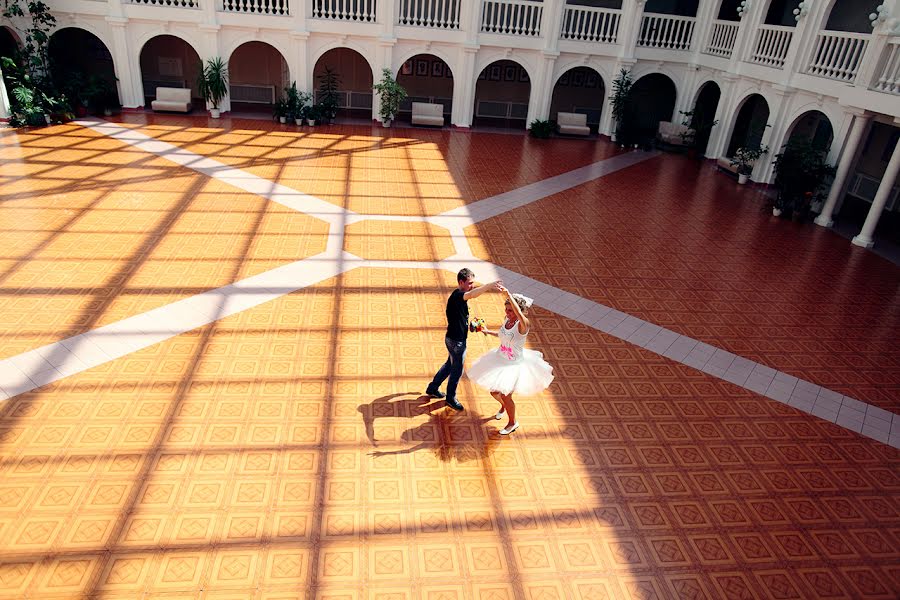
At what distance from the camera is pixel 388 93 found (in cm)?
2178

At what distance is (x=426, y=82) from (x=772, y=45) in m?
12.8

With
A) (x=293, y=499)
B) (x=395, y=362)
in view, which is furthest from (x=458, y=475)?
(x=395, y=362)

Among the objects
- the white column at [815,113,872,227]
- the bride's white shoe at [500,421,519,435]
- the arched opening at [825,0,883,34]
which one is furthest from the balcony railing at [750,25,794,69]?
the bride's white shoe at [500,421,519,435]

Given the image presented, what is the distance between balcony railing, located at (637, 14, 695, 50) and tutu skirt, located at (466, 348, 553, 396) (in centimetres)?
1982

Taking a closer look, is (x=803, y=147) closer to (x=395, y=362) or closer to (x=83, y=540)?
(x=395, y=362)

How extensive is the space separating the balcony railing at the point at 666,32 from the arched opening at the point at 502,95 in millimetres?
4889

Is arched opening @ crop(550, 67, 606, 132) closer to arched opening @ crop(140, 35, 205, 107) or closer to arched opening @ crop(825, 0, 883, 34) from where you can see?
arched opening @ crop(825, 0, 883, 34)

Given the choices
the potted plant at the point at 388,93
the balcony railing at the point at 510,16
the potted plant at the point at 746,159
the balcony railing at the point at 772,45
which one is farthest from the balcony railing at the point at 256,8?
the potted plant at the point at 746,159

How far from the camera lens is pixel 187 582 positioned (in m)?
5.22

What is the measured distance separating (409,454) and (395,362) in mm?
1878

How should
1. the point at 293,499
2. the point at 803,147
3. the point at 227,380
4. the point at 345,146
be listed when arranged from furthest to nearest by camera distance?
the point at 345,146 → the point at 803,147 → the point at 227,380 → the point at 293,499

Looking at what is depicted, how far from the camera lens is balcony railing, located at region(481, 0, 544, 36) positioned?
22000mm

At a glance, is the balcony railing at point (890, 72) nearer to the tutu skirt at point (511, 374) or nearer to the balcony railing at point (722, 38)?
the balcony railing at point (722, 38)

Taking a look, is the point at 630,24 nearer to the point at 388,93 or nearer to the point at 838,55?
the point at 838,55
